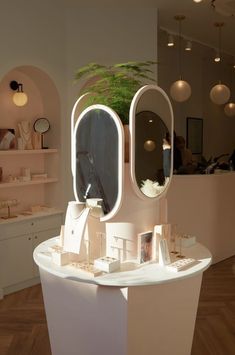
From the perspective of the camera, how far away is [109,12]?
531 cm

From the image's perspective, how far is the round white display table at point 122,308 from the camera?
2.24 meters

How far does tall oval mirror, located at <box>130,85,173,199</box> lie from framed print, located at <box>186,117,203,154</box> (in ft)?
19.7

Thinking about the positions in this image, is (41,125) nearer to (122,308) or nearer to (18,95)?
(18,95)

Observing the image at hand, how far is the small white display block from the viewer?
2.36 m

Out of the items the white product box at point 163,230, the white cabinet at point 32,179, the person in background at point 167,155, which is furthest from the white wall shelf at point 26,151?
the white product box at point 163,230

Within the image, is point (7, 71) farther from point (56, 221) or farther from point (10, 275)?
point (10, 275)

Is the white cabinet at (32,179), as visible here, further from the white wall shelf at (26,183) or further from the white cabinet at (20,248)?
the white cabinet at (20,248)

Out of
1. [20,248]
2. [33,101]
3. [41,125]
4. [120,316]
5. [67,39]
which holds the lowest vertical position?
[20,248]

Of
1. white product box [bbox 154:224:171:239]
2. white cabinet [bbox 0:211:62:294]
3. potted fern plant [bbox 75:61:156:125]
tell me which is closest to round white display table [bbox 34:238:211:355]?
white product box [bbox 154:224:171:239]

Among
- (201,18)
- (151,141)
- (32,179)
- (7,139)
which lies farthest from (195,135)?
(151,141)

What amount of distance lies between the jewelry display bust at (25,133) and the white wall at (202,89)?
11.5ft

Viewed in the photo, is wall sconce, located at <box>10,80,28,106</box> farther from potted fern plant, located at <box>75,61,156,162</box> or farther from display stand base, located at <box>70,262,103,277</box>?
display stand base, located at <box>70,262,103,277</box>

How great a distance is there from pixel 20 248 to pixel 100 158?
240cm

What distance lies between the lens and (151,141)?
268 cm
